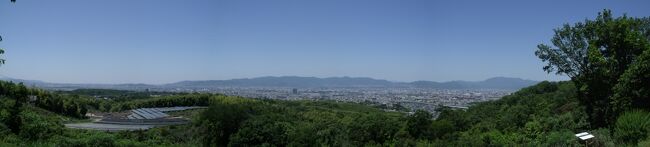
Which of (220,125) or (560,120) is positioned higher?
(560,120)

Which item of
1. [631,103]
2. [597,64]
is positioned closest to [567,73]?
[597,64]

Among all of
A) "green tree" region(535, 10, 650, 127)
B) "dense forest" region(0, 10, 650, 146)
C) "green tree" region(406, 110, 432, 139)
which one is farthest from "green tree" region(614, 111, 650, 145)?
"green tree" region(406, 110, 432, 139)

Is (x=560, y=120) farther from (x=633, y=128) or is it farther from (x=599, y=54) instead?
(x=633, y=128)

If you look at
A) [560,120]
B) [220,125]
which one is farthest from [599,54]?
[220,125]

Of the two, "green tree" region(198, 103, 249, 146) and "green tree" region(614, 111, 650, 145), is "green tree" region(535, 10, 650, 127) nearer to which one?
"green tree" region(614, 111, 650, 145)

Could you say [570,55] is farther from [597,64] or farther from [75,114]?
[75,114]

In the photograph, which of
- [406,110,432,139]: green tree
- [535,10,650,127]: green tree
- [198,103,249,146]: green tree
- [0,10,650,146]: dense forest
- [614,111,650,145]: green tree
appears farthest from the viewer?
[406,110,432,139]: green tree

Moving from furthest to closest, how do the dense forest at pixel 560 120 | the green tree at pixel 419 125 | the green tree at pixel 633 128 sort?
the green tree at pixel 419 125
the dense forest at pixel 560 120
the green tree at pixel 633 128

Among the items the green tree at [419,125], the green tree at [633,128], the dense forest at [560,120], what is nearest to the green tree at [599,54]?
the dense forest at [560,120]

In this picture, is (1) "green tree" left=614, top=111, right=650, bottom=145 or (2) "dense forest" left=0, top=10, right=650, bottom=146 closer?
(1) "green tree" left=614, top=111, right=650, bottom=145

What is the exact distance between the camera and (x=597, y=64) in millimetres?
18719

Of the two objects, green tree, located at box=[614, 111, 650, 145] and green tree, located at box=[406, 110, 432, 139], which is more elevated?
green tree, located at box=[614, 111, 650, 145]

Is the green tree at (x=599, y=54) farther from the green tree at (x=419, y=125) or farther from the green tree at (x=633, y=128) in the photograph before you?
the green tree at (x=419, y=125)

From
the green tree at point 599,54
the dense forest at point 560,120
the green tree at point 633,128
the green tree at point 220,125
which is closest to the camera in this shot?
the green tree at point 633,128
